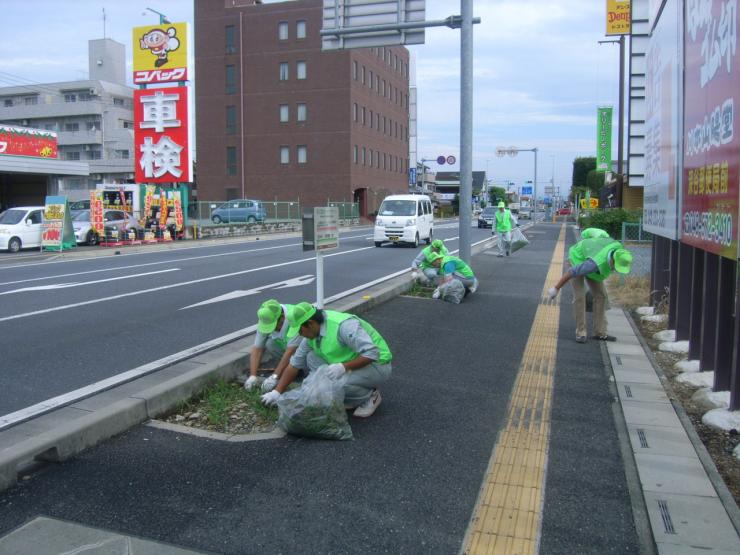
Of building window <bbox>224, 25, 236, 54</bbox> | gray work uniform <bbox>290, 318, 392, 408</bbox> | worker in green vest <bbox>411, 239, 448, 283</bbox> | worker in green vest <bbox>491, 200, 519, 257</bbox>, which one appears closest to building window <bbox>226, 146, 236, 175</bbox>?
building window <bbox>224, 25, 236, 54</bbox>

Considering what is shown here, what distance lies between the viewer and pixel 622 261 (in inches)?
311

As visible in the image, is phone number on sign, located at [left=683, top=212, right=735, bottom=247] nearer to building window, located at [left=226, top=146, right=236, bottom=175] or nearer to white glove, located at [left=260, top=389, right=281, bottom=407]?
white glove, located at [left=260, top=389, right=281, bottom=407]

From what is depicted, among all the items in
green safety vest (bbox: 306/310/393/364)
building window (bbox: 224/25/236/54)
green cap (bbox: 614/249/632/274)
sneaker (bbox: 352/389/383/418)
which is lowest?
sneaker (bbox: 352/389/383/418)

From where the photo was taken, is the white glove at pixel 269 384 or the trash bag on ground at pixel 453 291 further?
the trash bag on ground at pixel 453 291

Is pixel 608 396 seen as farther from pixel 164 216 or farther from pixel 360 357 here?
pixel 164 216

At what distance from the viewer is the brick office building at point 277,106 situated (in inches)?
2239

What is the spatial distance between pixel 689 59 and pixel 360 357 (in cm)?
477

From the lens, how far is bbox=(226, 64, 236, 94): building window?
2327 inches

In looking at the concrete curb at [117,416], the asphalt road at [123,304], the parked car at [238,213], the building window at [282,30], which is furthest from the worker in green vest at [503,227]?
the building window at [282,30]

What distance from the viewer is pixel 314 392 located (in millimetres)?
4918

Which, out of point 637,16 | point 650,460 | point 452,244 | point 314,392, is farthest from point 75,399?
point 452,244

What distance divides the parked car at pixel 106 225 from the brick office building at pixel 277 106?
30240mm

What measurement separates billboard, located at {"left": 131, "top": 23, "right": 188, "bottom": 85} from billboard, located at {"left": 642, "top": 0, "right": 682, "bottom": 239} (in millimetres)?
25592

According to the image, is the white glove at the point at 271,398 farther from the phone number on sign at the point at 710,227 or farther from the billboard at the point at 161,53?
the billboard at the point at 161,53
